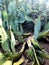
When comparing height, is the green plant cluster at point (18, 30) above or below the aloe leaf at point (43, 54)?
above

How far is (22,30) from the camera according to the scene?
1739mm

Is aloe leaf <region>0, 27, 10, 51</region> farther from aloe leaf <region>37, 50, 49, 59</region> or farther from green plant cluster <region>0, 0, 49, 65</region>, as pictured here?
aloe leaf <region>37, 50, 49, 59</region>

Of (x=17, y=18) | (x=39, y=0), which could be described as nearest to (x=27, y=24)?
(x=17, y=18)

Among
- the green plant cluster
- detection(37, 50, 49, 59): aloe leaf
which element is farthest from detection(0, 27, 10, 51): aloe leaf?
detection(37, 50, 49, 59): aloe leaf

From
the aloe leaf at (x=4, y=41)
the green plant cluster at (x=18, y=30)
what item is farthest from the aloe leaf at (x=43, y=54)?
the aloe leaf at (x=4, y=41)

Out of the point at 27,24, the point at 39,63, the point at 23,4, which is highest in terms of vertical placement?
the point at 23,4

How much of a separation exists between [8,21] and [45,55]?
1.64ft

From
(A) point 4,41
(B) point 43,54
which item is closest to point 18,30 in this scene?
(A) point 4,41

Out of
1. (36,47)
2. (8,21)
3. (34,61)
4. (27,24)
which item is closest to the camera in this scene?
(34,61)

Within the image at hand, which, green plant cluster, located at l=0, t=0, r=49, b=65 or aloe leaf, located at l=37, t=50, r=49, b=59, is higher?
green plant cluster, located at l=0, t=0, r=49, b=65

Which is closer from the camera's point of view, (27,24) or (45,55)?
(45,55)

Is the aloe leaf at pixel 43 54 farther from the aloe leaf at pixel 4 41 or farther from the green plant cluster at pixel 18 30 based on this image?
the aloe leaf at pixel 4 41

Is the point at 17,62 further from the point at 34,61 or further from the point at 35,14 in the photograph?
the point at 35,14

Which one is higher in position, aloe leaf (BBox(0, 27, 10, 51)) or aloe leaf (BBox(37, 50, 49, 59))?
aloe leaf (BBox(0, 27, 10, 51))
